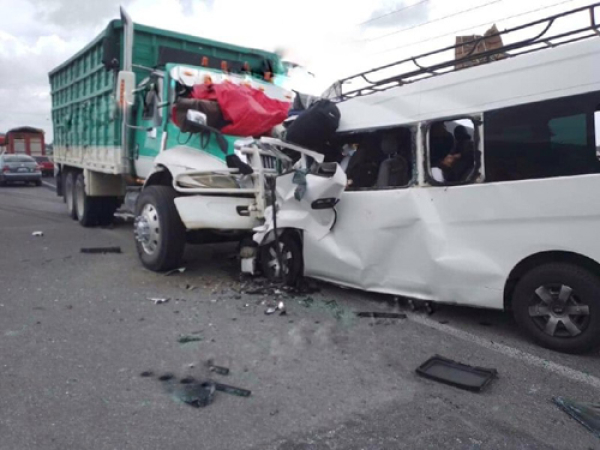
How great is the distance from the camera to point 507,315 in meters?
5.21

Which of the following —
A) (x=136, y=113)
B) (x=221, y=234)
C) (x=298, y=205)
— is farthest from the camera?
(x=136, y=113)

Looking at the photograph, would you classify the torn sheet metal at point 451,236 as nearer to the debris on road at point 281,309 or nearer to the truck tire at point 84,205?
the debris on road at point 281,309

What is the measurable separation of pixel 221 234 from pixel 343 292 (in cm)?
178

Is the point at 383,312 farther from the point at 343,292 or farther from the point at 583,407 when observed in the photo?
the point at 583,407

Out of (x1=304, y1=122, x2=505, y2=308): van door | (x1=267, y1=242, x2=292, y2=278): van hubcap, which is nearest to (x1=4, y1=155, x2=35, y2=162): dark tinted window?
(x1=267, y1=242, x2=292, y2=278): van hubcap

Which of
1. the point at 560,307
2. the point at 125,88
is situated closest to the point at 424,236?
the point at 560,307

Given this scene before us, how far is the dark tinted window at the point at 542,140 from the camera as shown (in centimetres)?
392

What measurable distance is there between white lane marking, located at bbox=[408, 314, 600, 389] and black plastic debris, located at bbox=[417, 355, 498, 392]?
1.34 feet

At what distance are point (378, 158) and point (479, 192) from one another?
122cm

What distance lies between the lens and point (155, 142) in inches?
298

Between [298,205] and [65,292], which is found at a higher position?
[298,205]

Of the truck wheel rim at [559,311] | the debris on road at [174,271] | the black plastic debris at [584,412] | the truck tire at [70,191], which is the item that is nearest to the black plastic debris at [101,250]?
the debris on road at [174,271]

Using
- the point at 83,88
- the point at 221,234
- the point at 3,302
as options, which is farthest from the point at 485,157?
the point at 83,88

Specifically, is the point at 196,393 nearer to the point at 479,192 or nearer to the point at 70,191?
the point at 479,192
